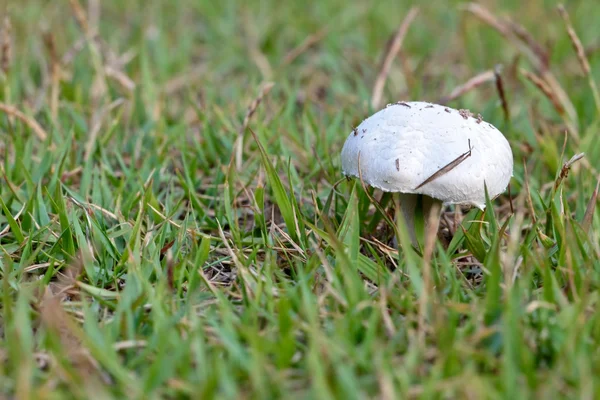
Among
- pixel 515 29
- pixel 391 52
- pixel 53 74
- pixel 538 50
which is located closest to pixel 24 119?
pixel 53 74

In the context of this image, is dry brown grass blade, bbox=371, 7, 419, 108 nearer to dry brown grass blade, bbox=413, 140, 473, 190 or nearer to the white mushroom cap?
the white mushroom cap

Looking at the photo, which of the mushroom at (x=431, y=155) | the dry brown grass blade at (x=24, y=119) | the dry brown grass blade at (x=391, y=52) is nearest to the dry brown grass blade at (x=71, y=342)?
the mushroom at (x=431, y=155)

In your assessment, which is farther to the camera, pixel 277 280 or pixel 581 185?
pixel 581 185

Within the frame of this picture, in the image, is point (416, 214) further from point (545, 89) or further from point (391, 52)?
point (391, 52)

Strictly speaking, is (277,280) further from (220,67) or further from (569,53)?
(569,53)

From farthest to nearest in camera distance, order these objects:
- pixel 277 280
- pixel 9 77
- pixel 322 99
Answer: pixel 322 99 < pixel 9 77 < pixel 277 280

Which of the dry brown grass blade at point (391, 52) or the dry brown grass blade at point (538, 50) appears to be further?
the dry brown grass blade at point (391, 52)

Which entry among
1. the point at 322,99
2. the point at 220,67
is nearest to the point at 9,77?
the point at 220,67

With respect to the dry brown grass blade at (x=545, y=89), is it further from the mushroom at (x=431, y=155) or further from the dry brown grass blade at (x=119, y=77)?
the dry brown grass blade at (x=119, y=77)
